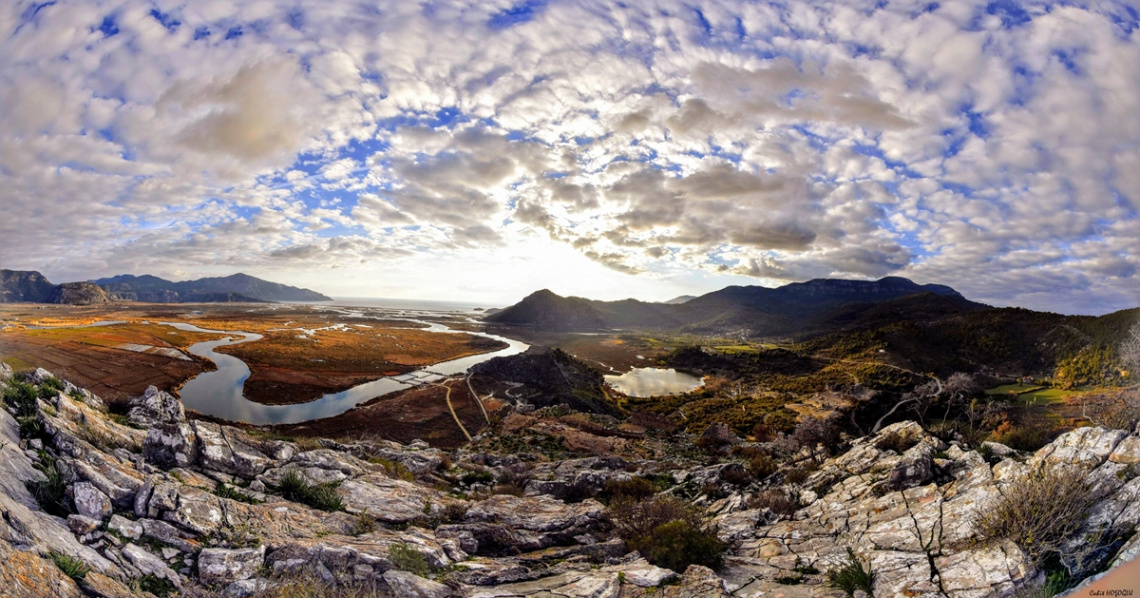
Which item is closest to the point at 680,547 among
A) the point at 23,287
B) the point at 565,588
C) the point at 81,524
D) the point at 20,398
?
the point at 565,588


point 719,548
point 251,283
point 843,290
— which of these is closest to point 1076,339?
point 719,548

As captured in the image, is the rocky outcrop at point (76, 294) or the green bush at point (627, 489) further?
the rocky outcrop at point (76, 294)

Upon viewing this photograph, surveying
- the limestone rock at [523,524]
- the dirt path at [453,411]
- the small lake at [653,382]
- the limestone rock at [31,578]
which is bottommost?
the small lake at [653,382]

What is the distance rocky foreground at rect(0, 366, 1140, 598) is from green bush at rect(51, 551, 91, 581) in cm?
4

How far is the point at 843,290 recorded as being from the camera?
72.4 metres

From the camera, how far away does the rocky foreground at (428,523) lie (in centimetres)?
365

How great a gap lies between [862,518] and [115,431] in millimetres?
12687

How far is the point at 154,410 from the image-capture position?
9086 mm

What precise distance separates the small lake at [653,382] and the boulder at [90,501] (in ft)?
133

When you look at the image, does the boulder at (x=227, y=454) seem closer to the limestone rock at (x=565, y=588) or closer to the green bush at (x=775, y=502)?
the limestone rock at (x=565, y=588)

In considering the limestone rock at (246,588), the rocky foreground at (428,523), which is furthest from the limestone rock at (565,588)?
the limestone rock at (246,588)

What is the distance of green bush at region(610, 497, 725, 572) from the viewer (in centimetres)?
622

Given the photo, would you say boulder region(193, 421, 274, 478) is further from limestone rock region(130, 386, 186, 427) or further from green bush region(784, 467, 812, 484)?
green bush region(784, 467, 812, 484)

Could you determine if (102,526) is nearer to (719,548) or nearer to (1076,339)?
(719,548)
